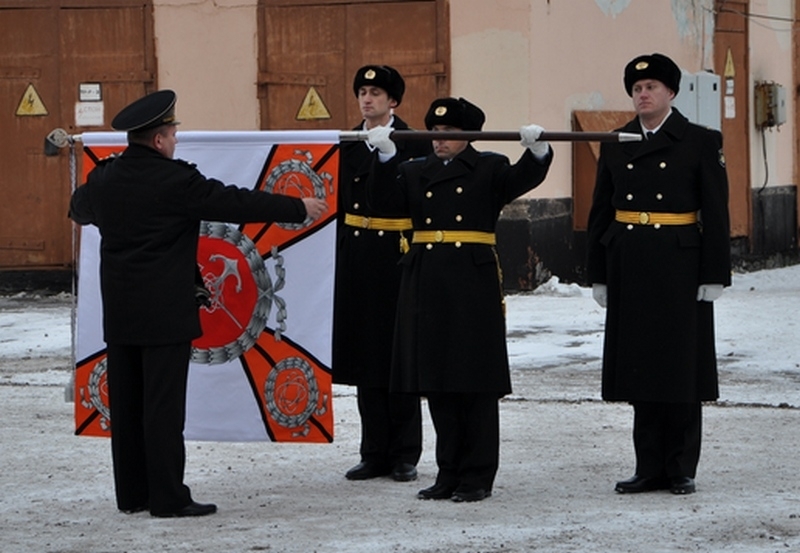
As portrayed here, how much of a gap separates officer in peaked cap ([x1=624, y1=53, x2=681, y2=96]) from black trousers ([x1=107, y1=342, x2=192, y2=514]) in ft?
7.04

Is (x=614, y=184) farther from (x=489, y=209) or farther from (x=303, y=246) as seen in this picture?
(x=303, y=246)

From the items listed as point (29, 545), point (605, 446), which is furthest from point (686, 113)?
point (29, 545)

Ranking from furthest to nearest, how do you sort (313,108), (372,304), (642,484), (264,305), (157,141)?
(313,108) → (372,304) → (264,305) → (642,484) → (157,141)

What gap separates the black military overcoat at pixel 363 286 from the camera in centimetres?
754

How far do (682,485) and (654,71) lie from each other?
170 centimetres

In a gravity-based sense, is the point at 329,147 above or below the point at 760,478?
above

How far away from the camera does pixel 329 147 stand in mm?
7242

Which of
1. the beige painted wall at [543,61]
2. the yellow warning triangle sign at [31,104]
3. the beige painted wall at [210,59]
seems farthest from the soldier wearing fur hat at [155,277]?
the yellow warning triangle sign at [31,104]

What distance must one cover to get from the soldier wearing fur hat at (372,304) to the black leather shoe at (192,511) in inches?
38.1

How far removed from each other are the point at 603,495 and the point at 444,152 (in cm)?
154

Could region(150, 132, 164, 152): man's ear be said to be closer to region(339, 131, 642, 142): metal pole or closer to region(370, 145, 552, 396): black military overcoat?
region(339, 131, 642, 142): metal pole

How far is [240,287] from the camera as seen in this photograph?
7.20 meters

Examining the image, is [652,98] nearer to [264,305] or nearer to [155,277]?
[264,305]

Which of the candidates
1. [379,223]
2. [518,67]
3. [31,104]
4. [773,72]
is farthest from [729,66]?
[379,223]
